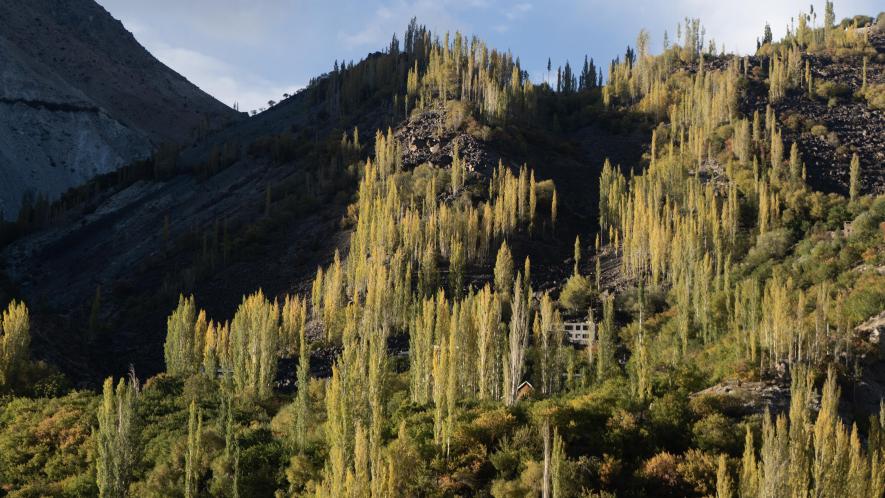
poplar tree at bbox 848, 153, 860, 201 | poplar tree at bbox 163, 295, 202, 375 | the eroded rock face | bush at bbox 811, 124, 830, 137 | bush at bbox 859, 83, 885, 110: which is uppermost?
bush at bbox 859, 83, 885, 110

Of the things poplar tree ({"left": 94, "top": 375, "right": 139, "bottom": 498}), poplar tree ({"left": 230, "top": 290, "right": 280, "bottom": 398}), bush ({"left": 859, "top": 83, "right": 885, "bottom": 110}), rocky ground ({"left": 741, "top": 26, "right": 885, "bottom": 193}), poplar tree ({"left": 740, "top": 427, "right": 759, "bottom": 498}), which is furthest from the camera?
bush ({"left": 859, "top": 83, "right": 885, "bottom": 110})

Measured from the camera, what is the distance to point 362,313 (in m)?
66.4

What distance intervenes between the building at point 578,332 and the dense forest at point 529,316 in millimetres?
434

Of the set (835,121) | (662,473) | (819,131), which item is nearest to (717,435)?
(662,473)

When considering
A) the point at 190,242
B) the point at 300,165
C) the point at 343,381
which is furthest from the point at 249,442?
the point at 300,165

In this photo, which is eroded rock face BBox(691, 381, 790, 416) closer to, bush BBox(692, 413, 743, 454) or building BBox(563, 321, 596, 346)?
bush BBox(692, 413, 743, 454)

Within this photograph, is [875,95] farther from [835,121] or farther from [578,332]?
[578,332]

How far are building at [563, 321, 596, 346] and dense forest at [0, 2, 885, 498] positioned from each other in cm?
43

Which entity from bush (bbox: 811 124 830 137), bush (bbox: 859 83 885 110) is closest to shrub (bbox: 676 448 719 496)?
bush (bbox: 811 124 830 137)

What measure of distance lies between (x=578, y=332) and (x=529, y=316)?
19.7 feet

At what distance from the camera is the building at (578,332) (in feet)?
190

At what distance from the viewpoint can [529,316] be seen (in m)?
54.9

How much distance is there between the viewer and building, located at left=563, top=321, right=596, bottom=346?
190ft

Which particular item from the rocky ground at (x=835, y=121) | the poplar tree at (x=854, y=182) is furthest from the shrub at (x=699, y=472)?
the rocky ground at (x=835, y=121)
